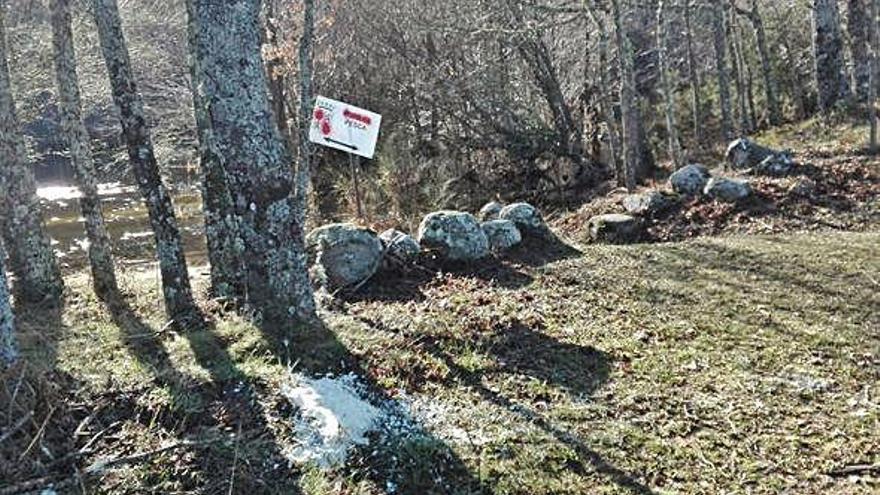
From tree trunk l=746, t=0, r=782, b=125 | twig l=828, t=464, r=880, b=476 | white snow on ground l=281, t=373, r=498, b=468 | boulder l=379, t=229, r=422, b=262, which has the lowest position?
twig l=828, t=464, r=880, b=476

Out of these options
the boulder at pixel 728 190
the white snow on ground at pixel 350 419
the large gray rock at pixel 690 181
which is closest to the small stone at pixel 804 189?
the boulder at pixel 728 190

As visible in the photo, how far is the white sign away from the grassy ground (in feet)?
6.18

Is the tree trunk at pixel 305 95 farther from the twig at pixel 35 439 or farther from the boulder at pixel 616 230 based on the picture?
the boulder at pixel 616 230

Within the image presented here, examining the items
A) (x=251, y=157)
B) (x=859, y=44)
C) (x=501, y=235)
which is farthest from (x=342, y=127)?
(x=859, y=44)

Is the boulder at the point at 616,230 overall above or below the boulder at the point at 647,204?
below

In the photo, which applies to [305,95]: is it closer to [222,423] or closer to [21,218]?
[21,218]

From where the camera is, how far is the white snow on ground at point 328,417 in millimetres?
3402

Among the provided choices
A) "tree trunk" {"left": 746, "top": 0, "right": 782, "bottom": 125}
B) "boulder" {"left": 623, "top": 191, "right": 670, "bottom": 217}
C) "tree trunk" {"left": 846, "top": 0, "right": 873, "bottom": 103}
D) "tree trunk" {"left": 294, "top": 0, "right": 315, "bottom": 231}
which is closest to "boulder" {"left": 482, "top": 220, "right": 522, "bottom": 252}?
"tree trunk" {"left": 294, "top": 0, "right": 315, "bottom": 231}

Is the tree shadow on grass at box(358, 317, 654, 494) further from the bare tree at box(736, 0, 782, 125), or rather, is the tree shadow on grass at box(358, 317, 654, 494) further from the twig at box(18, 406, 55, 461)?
the bare tree at box(736, 0, 782, 125)

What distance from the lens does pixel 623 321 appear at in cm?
538

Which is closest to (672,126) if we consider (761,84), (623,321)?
(623,321)

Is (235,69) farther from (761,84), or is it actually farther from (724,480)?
(761,84)

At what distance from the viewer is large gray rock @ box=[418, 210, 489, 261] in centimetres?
694

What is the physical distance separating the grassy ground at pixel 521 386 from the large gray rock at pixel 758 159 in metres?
2.92
